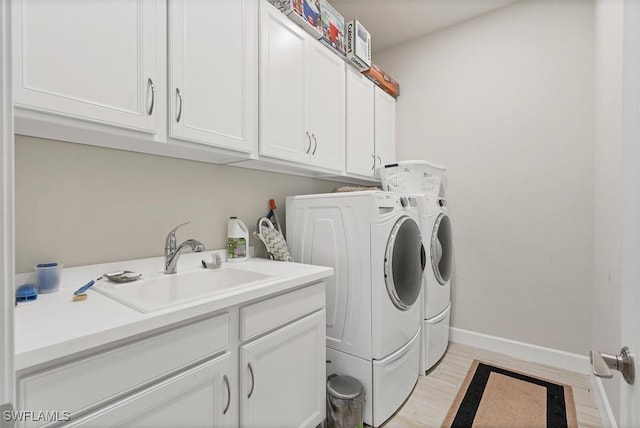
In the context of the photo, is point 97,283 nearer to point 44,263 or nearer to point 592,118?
point 44,263

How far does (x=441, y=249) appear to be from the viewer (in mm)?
2328

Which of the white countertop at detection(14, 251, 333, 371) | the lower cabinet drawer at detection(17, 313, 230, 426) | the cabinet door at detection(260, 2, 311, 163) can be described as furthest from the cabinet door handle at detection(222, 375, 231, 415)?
the cabinet door at detection(260, 2, 311, 163)

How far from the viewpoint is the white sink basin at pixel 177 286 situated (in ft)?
3.67

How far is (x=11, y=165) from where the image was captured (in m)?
0.37

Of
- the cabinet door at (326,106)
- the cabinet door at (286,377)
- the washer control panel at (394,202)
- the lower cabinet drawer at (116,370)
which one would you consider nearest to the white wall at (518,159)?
the washer control panel at (394,202)

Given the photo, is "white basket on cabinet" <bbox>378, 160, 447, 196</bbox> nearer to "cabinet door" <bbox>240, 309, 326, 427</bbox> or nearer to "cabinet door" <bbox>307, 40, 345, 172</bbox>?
"cabinet door" <bbox>307, 40, 345, 172</bbox>

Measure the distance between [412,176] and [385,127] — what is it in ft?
2.40

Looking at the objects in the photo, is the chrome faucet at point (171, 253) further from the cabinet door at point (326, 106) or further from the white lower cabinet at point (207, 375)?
the cabinet door at point (326, 106)

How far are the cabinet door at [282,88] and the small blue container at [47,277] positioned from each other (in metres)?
1.00

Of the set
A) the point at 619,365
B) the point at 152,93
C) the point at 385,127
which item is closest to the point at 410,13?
the point at 385,127

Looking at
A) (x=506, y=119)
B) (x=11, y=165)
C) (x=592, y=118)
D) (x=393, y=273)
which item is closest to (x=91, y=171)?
(x=11, y=165)

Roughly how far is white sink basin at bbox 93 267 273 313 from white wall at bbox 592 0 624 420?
5.84 ft

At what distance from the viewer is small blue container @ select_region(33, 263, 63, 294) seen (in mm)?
1079

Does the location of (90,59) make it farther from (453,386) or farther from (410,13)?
(453,386)
